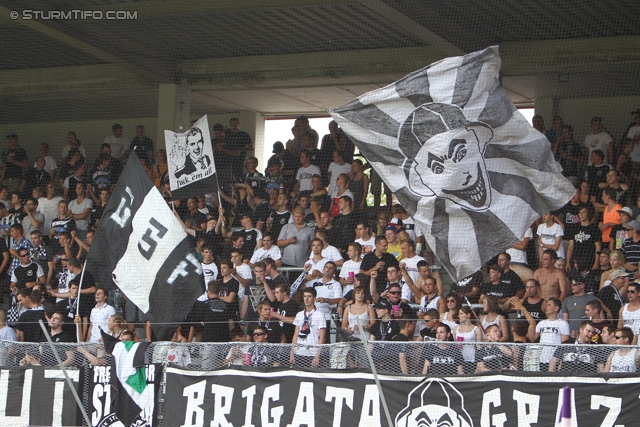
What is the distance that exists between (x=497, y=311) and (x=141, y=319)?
441 centimetres

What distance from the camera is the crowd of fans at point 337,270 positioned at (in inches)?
349

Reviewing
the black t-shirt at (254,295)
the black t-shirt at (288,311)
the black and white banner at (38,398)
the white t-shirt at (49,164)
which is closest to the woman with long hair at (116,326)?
the black and white banner at (38,398)

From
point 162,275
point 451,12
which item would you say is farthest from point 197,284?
point 451,12

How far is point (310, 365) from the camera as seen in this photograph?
8523 mm

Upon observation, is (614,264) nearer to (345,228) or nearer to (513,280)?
(513,280)

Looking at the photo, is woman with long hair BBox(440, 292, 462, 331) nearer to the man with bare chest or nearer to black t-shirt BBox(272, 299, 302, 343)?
the man with bare chest

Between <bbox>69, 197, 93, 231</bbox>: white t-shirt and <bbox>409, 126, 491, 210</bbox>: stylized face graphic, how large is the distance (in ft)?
23.9

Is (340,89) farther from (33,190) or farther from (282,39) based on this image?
(33,190)

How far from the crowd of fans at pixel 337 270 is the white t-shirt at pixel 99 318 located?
0.6 inches

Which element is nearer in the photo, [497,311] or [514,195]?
[514,195]

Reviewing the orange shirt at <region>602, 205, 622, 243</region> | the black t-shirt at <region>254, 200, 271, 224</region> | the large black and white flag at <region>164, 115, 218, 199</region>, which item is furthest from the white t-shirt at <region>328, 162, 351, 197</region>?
the orange shirt at <region>602, 205, 622, 243</region>

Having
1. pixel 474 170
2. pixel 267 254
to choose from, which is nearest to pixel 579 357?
pixel 474 170

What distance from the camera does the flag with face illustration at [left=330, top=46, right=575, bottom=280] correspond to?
8.24 meters

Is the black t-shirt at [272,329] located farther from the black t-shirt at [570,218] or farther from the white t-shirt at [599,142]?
the white t-shirt at [599,142]
